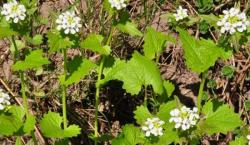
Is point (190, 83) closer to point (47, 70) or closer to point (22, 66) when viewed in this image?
point (47, 70)

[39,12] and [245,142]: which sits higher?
[39,12]

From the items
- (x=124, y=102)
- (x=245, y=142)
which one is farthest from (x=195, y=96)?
(x=245, y=142)

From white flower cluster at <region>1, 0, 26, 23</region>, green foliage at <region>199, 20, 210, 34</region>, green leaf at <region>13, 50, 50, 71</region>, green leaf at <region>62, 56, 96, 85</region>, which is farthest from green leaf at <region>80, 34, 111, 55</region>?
green foliage at <region>199, 20, 210, 34</region>

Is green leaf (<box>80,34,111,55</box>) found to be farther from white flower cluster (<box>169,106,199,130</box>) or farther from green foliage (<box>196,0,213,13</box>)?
green foliage (<box>196,0,213,13</box>)

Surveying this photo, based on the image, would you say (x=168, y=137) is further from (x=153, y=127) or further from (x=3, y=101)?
(x=3, y=101)

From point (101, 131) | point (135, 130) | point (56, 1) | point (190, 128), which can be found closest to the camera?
point (190, 128)

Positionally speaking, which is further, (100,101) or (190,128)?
(100,101)
